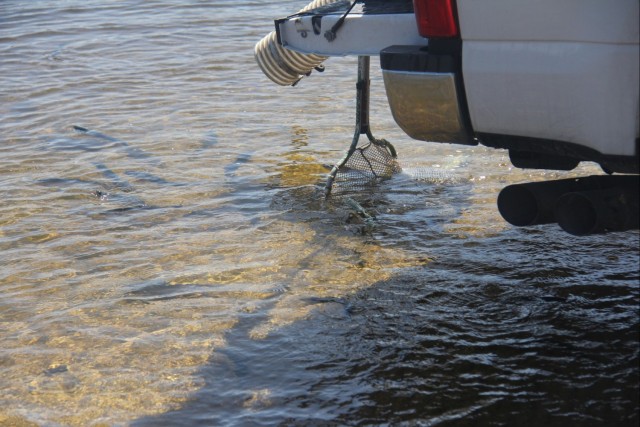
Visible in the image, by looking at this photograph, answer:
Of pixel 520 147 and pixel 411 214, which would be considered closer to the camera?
pixel 520 147

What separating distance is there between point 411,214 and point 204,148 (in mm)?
2433

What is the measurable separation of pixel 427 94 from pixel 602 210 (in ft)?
2.88

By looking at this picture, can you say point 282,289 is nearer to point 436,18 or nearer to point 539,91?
point 436,18

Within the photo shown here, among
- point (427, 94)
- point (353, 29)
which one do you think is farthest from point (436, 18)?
point (353, 29)

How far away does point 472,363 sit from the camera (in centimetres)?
403

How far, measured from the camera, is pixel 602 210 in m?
3.79

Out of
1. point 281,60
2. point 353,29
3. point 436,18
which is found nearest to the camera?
point 436,18

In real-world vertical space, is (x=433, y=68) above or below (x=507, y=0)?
below

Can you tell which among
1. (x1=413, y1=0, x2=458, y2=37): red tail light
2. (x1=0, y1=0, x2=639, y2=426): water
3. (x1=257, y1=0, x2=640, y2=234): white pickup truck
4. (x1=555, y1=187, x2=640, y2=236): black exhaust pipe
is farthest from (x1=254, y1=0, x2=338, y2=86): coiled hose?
(x1=555, y1=187, x2=640, y2=236): black exhaust pipe

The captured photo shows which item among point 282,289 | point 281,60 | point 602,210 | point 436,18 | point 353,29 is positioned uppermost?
point 436,18

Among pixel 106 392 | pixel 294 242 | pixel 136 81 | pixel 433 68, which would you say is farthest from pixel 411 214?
pixel 136 81

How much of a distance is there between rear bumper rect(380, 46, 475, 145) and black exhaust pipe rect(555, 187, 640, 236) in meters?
0.52

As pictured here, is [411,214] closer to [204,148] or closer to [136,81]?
[204,148]

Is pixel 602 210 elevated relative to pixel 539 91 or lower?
lower
